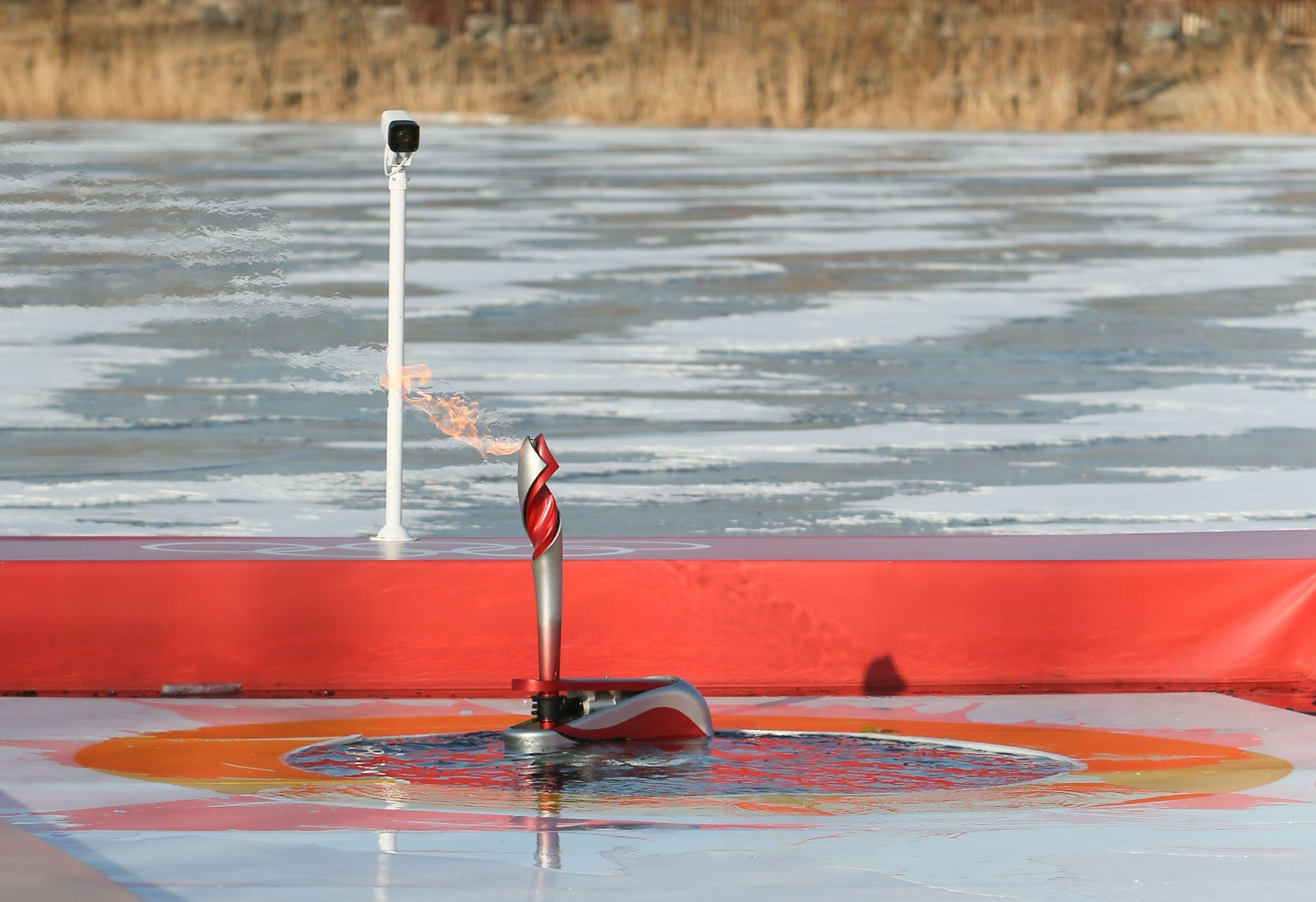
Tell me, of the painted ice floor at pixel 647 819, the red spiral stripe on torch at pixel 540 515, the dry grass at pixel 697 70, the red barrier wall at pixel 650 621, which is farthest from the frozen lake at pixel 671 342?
the dry grass at pixel 697 70

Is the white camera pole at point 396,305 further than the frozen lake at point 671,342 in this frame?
No

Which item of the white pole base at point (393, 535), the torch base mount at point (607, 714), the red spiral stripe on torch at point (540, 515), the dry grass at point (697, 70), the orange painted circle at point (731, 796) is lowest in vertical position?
the orange painted circle at point (731, 796)

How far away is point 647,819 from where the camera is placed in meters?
4.57

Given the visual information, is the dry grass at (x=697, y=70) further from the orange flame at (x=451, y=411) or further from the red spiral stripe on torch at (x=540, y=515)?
the red spiral stripe on torch at (x=540, y=515)

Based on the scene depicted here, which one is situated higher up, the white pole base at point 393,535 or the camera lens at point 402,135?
the camera lens at point 402,135

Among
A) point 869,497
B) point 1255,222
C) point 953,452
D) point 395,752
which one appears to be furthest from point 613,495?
point 1255,222

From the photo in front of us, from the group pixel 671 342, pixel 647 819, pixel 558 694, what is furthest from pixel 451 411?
pixel 671 342

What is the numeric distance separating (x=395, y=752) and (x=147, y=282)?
11.2 meters

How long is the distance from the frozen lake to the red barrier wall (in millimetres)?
1785

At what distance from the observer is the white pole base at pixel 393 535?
21.6 ft

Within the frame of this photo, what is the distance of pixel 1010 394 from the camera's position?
11.9 meters

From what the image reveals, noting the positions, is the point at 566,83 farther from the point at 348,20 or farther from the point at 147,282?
the point at 147,282

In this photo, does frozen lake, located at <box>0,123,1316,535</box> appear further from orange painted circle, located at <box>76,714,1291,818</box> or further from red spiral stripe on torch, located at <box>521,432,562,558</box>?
red spiral stripe on torch, located at <box>521,432,562,558</box>

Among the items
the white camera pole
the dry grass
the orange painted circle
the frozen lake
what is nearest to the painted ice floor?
the orange painted circle
